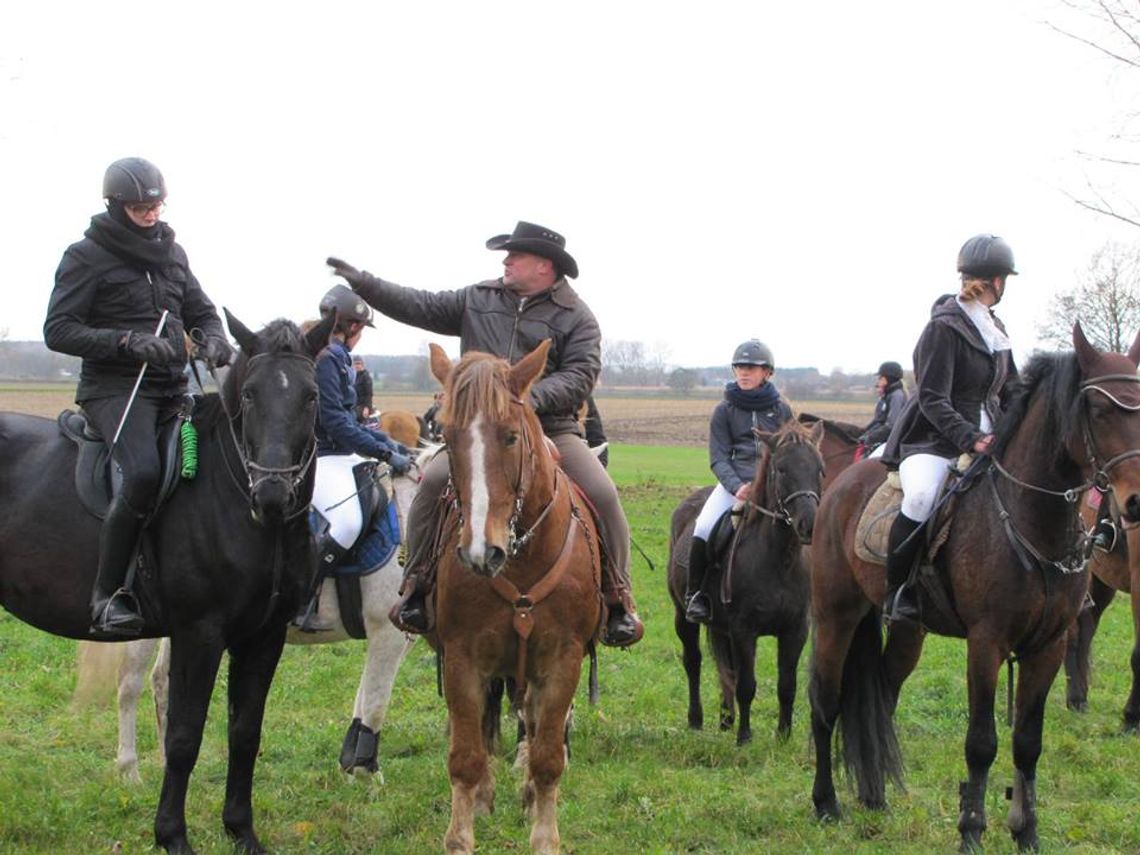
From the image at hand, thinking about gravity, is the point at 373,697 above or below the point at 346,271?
below

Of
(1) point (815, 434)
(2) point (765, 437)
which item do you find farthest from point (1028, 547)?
(1) point (815, 434)

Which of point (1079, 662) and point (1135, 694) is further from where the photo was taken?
point (1079, 662)

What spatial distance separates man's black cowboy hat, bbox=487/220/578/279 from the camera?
6.69 metres

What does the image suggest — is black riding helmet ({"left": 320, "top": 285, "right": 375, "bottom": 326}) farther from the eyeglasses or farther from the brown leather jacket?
the eyeglasses

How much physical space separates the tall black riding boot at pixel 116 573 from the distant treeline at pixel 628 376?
2623cm

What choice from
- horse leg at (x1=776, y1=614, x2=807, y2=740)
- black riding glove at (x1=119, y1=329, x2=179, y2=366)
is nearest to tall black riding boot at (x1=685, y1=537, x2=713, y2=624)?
horse leg at (x1=776, y1=614, x2=807, y2=740)

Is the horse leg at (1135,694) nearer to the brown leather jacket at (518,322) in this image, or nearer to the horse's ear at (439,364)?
the brown leather jacket at (518,322)

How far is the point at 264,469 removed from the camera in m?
5.72

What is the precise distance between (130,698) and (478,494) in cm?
396

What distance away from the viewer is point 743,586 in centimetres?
924

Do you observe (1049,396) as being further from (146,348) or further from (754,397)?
(146,348)

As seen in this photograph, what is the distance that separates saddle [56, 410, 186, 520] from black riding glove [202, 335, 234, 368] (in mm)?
335

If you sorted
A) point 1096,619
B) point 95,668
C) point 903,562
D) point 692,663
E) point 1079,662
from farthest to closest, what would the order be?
point 1096,619
point 1079,662
point 692,663
point 95,668
point 903,562

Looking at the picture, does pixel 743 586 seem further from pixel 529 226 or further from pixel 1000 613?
pixel 529 226
